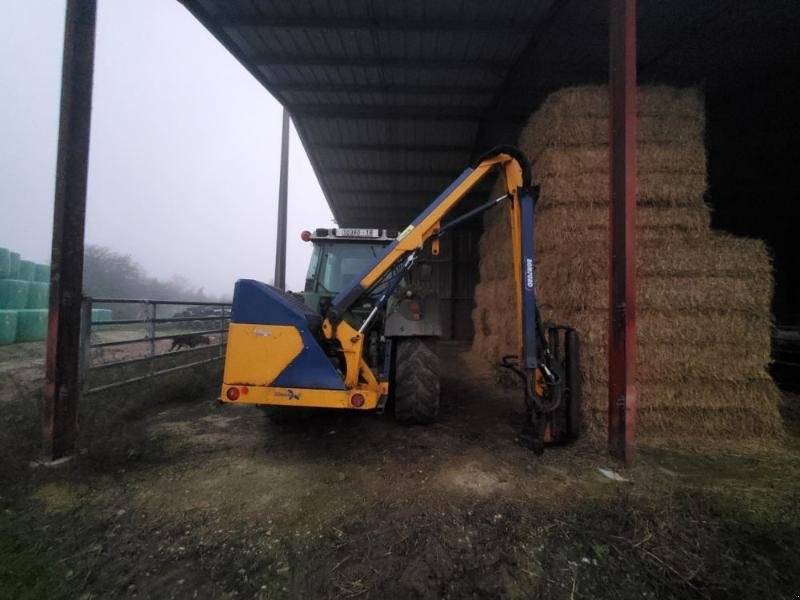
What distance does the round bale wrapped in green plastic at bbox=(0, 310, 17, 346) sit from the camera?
938 centimetres

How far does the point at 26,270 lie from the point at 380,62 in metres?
15.1

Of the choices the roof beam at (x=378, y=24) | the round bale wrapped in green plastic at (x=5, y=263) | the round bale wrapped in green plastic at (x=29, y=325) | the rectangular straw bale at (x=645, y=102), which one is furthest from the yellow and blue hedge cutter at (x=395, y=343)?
the round bale wrapped in green plastic at (x=5, y=263)

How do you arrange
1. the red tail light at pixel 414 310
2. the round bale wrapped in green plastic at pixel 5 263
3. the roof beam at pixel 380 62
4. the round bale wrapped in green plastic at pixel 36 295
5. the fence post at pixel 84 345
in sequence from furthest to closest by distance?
the round bale wrapped in green plastic at pixel 36 295 → the round bale wrapped in green plastic at pixel 5 263 → the roof beam at pixel 380 62 → the fence post at pixel 84 345 → the red tail light at pixel 414 310

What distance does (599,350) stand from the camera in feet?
12.8

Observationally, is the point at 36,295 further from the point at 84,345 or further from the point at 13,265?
the point at 84,345

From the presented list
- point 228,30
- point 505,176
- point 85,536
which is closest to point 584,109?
point 505,176

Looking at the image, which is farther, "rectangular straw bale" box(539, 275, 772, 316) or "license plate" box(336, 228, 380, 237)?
"license plate" box(336, 228, 380, 237)

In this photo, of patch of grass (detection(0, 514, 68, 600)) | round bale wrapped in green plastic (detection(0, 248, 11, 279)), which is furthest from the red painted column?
round bale wrapped in green plastic (detection(0, 248, 11, 279))

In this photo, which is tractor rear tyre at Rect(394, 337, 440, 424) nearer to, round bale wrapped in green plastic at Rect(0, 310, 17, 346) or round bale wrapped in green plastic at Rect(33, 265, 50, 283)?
round bale wrapped in green plastic at Rect(0, 310, 17, 346)

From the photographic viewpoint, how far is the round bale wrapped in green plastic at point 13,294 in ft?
34.9

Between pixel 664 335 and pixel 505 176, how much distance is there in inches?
92.7

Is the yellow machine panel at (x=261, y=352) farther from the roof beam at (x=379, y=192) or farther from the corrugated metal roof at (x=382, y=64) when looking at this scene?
the roof beam at (x=379, y=192)

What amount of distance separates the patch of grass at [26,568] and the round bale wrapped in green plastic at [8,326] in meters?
10.5

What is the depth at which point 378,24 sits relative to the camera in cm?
477
